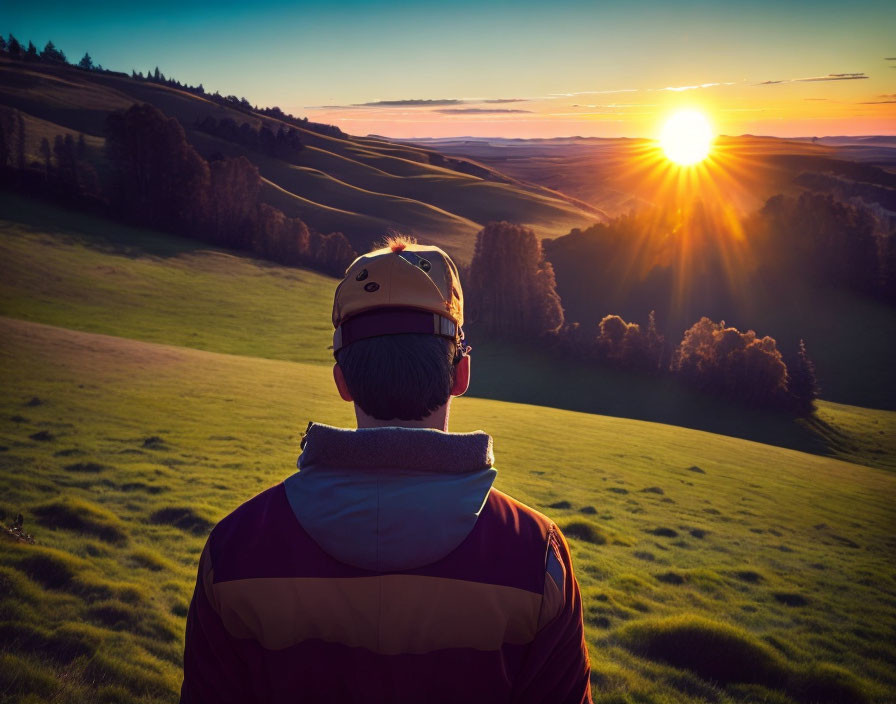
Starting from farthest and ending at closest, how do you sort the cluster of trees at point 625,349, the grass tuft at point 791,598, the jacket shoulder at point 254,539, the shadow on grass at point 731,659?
the cluster of trees at point 625,349, the grass tuft at point 791,598, the shadow on grass at point 731,659, the jacket shoulder at point 254,539

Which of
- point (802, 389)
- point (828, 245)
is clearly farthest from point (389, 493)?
point (828, 245)

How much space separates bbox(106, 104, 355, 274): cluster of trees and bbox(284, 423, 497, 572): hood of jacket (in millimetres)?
85545

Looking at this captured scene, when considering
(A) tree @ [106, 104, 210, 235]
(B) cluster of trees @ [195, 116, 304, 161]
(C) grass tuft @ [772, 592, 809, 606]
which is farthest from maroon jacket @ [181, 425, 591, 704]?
(B) cluster of trees @ [195, 116, 304, 161]

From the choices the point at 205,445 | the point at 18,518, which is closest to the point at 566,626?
the point at 18,518

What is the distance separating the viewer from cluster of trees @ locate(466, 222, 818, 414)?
177ft

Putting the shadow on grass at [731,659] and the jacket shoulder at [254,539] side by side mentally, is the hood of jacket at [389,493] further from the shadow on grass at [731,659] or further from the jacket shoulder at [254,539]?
the shadow on grass at [731,659]

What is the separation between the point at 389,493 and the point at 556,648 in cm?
106

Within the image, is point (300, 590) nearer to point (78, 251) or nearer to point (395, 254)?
point (395, 254)

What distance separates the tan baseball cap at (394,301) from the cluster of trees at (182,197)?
85.0m

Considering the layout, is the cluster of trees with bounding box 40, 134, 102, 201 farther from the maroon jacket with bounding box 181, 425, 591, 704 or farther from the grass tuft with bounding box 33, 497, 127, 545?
the maroon jacket with bounding box 181, 425, 591, 704

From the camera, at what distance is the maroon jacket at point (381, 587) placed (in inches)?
95.4

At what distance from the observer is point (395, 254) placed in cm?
306

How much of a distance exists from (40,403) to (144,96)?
20741cm

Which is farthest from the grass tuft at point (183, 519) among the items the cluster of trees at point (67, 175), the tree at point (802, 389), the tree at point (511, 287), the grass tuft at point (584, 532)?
the cluster of trees at point (67, 175)
